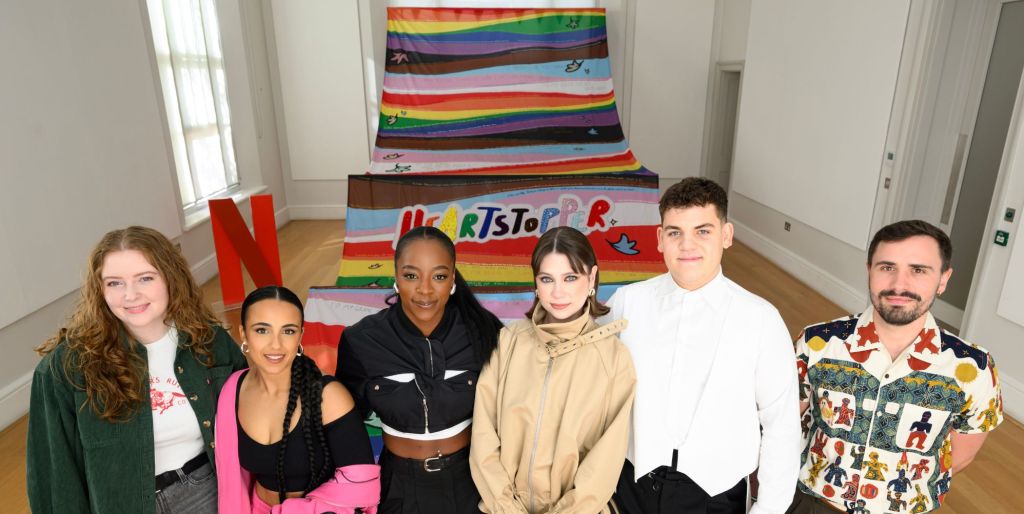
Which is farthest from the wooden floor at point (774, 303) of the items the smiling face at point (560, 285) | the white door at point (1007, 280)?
the smiling face at point (560, 285)

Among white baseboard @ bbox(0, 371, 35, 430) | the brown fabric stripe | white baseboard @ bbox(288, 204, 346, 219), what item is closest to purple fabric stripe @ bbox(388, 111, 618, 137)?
white baseboard @ bbox(288, 204, 346, 219)

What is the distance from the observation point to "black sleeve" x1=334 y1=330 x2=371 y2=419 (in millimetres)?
1601

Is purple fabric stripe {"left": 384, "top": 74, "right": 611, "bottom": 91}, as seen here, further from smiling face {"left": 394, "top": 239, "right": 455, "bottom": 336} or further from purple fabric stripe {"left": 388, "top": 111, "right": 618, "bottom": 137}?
smiling face {"left": 394, "top": 239, "right": 455, "bottom": 336}

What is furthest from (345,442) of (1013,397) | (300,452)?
(1013,397)

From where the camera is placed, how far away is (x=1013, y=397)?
126 inches

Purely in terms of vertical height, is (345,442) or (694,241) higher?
(694,241)

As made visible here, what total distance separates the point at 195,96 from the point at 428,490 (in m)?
5.81

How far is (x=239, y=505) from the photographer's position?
4.83 feet

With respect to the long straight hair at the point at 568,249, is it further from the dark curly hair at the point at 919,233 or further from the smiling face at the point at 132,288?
the smiling face at the point at 132,288

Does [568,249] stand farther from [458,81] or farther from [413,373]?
[458,81]

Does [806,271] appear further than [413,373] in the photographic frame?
Yes

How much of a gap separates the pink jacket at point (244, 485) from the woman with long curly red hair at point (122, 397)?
4.3 inches

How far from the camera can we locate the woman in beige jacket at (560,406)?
4.78ft

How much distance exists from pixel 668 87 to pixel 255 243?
234 inches
